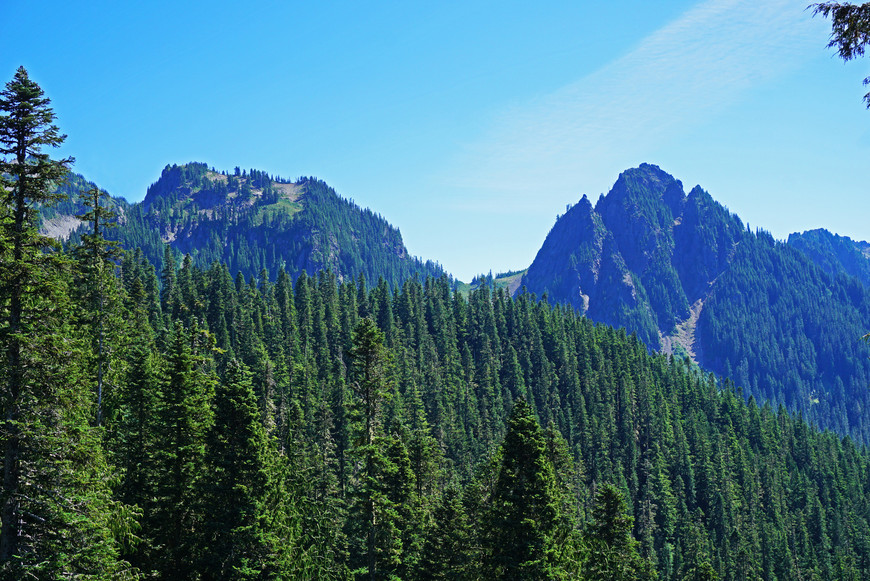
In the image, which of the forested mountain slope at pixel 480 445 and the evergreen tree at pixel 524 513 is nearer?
the evergreen tree at pixel 524 513

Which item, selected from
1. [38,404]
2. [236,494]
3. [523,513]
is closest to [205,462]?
[236,494]

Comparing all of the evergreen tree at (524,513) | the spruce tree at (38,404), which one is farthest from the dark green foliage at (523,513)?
the spruce tree at (38,404)

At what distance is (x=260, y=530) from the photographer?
29.5 metres

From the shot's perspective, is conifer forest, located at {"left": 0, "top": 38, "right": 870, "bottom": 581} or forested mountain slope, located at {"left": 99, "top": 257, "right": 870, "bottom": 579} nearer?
conifer forest, located at {"left": 0, "top": 38, "right": 870, "bottom": 581}

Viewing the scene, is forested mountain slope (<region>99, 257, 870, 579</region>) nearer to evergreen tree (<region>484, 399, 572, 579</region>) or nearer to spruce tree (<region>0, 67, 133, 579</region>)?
evergreen tree (<region>484, 399, 572, 579</region>)

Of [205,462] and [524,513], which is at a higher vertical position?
[205,462]

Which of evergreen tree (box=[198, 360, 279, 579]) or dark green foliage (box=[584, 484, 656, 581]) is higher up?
evergreen tree (box=[198, 360, 279, 579])

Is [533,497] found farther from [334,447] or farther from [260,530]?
[334,447]

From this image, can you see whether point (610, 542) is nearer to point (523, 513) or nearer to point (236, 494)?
point (523, 513)

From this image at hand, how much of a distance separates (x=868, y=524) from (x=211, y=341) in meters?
165

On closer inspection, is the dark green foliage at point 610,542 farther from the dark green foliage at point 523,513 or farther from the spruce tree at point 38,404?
the spruce tree at point 38,404

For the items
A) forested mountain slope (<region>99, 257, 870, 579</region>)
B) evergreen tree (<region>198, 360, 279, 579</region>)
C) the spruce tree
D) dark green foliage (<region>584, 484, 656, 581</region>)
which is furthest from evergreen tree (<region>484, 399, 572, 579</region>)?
the spruce tree

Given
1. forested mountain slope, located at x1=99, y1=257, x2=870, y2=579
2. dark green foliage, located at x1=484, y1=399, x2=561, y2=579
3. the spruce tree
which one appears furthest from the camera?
forested mountain slope, located at x1=99, y1=257, x2=870, y2=579

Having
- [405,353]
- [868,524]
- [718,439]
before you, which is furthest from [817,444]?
[405,353]
